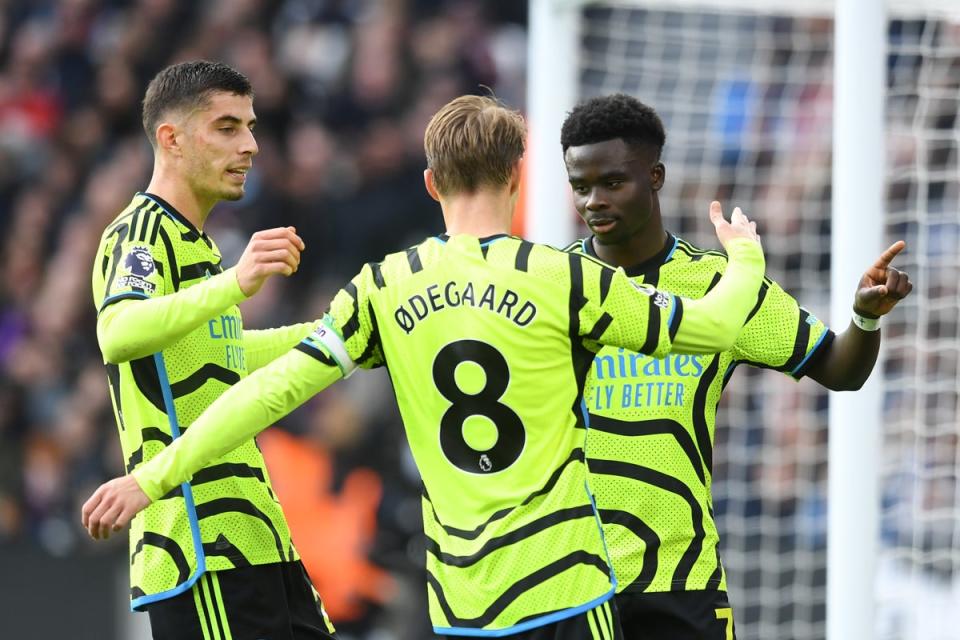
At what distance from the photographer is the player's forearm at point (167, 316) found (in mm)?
3137

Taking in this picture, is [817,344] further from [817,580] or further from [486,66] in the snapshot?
[486,66]

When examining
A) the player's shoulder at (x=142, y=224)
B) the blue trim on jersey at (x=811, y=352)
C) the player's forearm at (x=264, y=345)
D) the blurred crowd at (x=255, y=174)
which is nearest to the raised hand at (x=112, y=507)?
the player's shoulder at (x=142, y=224)

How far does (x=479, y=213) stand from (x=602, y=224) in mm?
658

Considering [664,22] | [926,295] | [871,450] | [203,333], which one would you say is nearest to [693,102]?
[664,22]

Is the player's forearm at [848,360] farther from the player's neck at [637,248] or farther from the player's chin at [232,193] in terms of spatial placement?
the player's chin at [232,193]

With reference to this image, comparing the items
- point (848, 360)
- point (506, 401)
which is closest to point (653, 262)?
point (848, 360)

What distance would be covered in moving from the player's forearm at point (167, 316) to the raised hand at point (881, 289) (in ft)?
4.81

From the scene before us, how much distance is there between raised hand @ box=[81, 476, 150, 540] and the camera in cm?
285

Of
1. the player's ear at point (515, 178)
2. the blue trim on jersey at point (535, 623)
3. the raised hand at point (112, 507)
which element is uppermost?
the player's ear at point (515, 178)

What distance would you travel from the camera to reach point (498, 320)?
2941 mm

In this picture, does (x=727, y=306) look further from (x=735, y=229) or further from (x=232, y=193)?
(x=232, y=193)

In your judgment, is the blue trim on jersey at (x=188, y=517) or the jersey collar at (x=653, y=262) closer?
the blue trim on jersey at (x=188, y=517)

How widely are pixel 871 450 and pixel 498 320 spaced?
2.43 metres

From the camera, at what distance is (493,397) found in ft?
9.64
